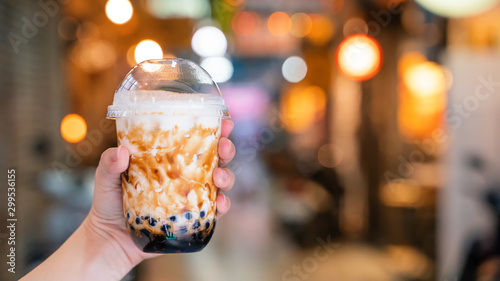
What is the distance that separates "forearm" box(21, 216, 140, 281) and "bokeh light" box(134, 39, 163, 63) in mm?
4050

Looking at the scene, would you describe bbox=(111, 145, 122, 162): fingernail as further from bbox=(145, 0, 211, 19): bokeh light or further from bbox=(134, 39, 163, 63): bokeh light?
bbox=(145, 0, 211, 19): bokeh light

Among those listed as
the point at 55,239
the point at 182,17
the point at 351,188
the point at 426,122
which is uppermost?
the point at 182,17

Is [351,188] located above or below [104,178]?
below

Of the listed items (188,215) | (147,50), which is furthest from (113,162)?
(147,50)

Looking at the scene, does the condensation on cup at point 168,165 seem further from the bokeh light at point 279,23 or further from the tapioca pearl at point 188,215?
the bokeh light at point 279,23

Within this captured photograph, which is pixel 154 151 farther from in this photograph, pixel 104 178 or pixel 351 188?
pixel 351 188

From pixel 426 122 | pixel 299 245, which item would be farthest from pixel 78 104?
pixel 426 122

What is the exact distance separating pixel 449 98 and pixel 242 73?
8.02 meters

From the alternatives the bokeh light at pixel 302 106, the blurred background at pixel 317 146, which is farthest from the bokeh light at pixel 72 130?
the bokeh light at pixel 302 106

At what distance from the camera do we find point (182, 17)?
19.1 ft

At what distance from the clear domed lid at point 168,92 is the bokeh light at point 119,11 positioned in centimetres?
386

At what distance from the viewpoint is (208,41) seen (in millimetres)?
8016

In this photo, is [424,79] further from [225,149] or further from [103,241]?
[103,241]

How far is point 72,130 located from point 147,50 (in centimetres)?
136
